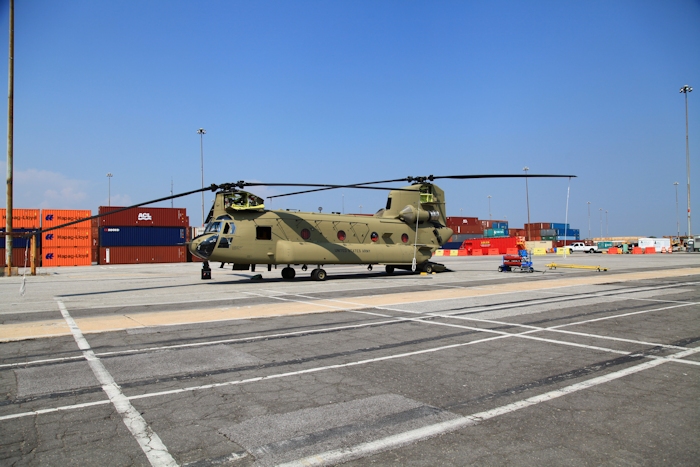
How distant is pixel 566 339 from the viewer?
913 cm

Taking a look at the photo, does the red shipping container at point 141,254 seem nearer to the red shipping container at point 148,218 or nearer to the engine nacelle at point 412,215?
the red shipping container at point 148,218

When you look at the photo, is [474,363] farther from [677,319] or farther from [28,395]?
[677,319]

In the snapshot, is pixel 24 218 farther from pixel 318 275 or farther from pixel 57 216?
pixel 318 275

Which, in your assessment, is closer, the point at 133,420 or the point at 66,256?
the point at 133,420

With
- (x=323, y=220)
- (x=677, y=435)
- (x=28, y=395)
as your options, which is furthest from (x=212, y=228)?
(x=677, y=435)

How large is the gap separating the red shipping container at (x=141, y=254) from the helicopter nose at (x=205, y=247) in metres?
34.0

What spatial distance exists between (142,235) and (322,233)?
3456cm

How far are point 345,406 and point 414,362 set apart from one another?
2.30m

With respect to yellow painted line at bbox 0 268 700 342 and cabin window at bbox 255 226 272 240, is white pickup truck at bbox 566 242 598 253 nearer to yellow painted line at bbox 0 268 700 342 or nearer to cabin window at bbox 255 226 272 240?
yellow painted line at bbox 0 268 700 342

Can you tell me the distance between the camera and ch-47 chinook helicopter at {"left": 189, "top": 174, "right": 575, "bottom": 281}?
68.3 ft

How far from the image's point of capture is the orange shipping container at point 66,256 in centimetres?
4519

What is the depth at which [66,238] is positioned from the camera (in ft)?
151

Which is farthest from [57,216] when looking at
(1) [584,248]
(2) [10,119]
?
(1) [584,248]

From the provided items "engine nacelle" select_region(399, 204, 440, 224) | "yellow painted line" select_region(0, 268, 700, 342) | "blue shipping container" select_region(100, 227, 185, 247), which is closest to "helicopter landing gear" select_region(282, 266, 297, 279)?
"engine nacelle" select_region(399, 204, 440, 224)
